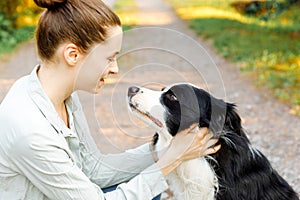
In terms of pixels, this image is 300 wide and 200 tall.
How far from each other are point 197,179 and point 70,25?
1.30 meters

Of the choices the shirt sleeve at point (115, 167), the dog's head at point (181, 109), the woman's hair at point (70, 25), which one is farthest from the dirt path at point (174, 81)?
the woman's hair at point (70, 25)

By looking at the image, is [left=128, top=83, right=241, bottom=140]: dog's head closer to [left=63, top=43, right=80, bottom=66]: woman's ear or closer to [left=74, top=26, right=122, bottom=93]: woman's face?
[left=74, top=26, right=122, bottom=93]: woman's face

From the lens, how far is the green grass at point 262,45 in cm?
765

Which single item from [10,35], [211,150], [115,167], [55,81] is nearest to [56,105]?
[55,81]

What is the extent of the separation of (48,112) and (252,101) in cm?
515

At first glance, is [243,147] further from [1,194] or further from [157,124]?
[1,194]

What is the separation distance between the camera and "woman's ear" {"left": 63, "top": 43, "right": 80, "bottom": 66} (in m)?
2.30

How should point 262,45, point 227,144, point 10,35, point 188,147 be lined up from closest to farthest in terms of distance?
1. point 188,147
2. point 227,144
3. point 262,45
4. point 10,35

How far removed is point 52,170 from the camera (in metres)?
2.32

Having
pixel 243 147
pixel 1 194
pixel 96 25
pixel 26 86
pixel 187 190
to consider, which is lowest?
pixel 187 190

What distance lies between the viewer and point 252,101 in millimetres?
7137

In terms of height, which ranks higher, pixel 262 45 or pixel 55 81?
pixel 55 81

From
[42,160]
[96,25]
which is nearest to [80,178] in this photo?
[42,160]

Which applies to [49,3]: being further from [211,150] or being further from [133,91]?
[211,150]
